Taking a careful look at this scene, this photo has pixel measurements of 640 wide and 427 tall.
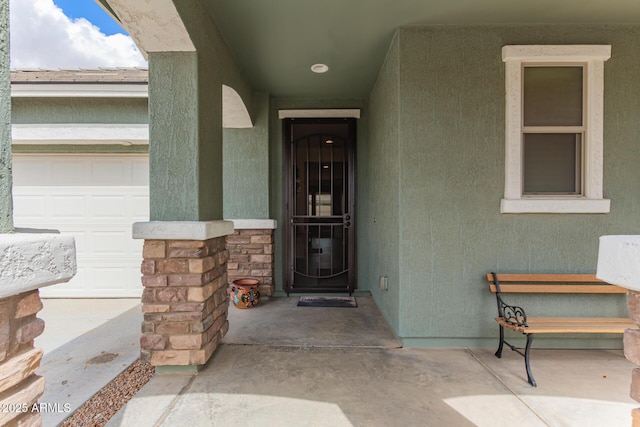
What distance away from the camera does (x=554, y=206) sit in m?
2.67

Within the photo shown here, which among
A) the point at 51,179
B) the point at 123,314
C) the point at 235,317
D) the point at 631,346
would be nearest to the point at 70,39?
the point at 51,179

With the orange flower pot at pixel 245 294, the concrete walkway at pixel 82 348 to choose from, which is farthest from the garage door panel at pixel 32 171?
the orange flower pot at pixel 245 294

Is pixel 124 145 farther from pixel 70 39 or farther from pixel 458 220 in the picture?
pixel 70 39

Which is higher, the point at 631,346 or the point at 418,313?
the point at 631,346

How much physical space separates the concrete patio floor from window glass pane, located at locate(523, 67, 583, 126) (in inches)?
82.2

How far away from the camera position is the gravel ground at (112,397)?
1857mm

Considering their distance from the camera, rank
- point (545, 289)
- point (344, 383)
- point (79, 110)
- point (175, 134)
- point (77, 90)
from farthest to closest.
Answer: point (79, 110) < point (77, 90) < point (545, 289) < point (175, 134) < point (344, 383)

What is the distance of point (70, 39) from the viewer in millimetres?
14484

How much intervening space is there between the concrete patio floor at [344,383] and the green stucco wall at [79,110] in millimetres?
2849

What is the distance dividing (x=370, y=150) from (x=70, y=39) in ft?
58.5

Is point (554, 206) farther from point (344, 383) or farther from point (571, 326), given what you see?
point (344, 383)

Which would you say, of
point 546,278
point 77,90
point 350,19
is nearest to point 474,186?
point 546,278

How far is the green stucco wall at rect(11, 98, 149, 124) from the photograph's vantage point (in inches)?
167

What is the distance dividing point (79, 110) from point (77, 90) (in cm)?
28
